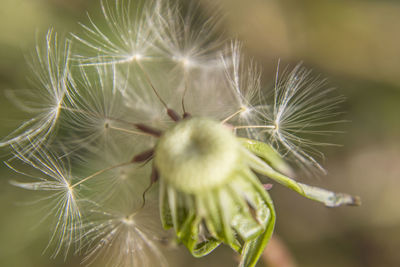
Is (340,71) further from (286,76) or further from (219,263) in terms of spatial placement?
(219,263)

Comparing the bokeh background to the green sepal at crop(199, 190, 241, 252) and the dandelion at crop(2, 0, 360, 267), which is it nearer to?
the dandelion at crop(2, 0, 360, 267)

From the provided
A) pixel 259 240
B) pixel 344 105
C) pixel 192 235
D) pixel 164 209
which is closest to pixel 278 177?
pixel 259 240

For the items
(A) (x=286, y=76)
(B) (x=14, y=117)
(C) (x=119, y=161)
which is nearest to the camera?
(A) (x=286, y=76)

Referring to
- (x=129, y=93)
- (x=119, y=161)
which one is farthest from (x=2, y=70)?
(x=119, y=161)

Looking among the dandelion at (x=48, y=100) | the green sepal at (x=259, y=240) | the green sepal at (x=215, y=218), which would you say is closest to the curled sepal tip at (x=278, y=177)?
the green sepal at (x=259, y=240)

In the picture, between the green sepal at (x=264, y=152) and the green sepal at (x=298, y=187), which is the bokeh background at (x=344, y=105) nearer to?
the green sepal at (x=298, y=187)

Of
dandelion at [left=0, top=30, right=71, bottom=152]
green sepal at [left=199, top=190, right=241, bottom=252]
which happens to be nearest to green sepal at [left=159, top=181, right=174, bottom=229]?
green sepal at [left=199, top=190, right=241, bottom=252]
